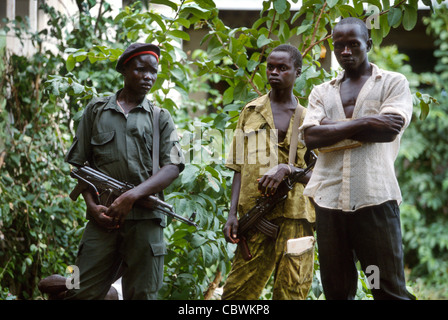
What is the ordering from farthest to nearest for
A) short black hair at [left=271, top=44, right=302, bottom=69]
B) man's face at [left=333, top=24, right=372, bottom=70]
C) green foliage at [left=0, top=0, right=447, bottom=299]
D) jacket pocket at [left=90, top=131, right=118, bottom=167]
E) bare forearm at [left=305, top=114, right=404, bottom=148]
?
1. green foliage at [left=0, top=0, right=447, bottom=299]
2. short black hair at [left=271, top=44, right=302, bottom=69]
3. jacket pocket at [left=90, top=131, right=118, bottom=167]
4. man's face at [left=333, top=24, right=372, bottom=70]
5. bare forearm at [left=305, top=114, right=404, bottom=148]

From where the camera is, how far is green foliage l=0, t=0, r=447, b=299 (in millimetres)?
→ 4867

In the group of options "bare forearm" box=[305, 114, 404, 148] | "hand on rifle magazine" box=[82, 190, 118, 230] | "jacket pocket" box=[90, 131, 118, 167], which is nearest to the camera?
"bare forearm" box=[305, 114, 404, 148]

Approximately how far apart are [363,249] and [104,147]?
5.42 ft

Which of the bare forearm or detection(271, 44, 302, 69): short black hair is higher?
detection(271, 44, 302, 69): short black hair

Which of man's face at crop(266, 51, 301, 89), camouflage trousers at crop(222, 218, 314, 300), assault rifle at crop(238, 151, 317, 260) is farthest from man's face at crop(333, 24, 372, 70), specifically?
camouflage trousers at crop(222, 218, 314, 300)

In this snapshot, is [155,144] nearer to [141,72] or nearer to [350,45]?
[141,72]

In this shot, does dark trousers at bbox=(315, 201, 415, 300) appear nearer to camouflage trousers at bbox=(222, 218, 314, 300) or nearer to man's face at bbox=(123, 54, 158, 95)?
camouflage trousers at bbox=(222, 218, 314, 300)

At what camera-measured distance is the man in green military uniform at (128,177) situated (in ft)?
12.0

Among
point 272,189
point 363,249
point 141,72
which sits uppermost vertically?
point 141,72

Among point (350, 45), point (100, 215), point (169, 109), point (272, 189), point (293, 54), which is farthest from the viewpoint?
point (169, 109)

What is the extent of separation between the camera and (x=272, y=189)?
3740 mm

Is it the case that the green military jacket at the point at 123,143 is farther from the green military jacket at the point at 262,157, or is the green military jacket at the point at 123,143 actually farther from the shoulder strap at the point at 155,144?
the green military jacket at the point at 262,157

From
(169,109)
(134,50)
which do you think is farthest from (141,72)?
(169,109)

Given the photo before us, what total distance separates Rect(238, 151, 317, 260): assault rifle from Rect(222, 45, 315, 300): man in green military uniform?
35mm
